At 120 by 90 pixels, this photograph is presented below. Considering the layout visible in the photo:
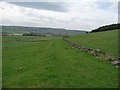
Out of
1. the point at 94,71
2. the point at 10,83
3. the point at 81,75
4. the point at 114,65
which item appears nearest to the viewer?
the point at 10,83

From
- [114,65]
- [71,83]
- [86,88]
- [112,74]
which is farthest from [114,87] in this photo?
[114,65]

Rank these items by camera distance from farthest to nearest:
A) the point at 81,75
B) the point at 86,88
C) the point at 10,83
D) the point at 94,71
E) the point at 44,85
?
the point at 94,71
the point at 81,75
the point at 10,83
the point at 44,85
the point at 86,88

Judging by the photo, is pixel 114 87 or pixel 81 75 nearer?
pixel 114 87

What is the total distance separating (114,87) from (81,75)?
4960 millimetres

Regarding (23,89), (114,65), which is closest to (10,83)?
(23,89)

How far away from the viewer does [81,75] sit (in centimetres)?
2198

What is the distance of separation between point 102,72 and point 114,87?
586 centimetres

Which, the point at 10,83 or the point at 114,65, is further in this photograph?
the point at 114,65

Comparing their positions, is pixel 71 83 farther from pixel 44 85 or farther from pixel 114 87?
pixel 114 87

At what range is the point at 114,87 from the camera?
1752 cm

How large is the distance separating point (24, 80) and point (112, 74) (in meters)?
8.57

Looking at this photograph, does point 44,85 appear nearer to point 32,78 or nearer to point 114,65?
point 32,78

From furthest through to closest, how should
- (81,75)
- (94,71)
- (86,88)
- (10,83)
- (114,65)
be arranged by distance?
(114,65), (94,71), (81,75), (10,83), (86,88)

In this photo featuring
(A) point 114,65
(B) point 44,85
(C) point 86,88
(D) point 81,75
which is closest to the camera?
(C) point 86,88
